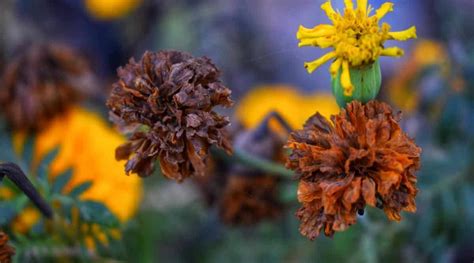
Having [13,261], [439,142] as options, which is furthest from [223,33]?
[13,261]

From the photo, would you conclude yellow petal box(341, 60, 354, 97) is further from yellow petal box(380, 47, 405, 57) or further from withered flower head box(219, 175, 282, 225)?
withered flower head box(219, 175, 282, 225)

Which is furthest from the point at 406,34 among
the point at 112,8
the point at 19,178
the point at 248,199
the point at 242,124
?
the point at 112,8

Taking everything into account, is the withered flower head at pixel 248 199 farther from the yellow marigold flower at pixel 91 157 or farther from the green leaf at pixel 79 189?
the green leaf at pixel 79 189

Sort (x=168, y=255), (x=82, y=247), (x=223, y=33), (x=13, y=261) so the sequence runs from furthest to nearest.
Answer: (x=223, y=33), (x=168, y=255), (x=82, y=247), (x=13, y=261)

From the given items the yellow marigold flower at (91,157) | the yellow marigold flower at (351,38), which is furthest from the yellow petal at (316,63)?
the yellow marigold flower at (91,157)

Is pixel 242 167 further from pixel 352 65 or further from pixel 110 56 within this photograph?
pixel 110 56

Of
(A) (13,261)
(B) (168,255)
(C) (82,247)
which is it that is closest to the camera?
(A) (13,261)

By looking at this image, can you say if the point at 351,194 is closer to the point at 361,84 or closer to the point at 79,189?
the point at 361,84
